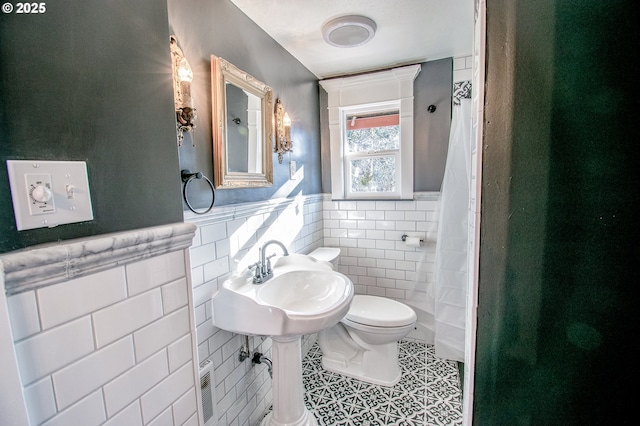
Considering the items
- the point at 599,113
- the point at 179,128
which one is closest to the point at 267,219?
the point at 179,128

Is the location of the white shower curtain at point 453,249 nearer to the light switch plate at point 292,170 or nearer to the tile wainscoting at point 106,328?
the light switch plate at point 292,170

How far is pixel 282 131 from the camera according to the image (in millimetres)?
1806

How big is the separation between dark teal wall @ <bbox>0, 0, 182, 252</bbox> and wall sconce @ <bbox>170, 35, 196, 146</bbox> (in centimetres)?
28

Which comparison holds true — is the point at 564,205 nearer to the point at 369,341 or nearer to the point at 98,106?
the point at 98,106

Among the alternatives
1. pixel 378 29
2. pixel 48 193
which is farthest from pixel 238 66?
pixel 48 193

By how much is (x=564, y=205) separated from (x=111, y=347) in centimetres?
102

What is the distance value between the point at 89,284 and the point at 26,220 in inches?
6.4

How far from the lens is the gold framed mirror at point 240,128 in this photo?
4.17ft

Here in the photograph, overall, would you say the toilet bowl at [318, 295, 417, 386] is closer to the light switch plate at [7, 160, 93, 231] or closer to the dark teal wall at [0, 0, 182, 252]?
the dark teal wall at [0, 0, 182, 252]

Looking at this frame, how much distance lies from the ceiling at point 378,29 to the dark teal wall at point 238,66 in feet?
0.31

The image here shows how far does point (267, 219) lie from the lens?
1674 millimetres

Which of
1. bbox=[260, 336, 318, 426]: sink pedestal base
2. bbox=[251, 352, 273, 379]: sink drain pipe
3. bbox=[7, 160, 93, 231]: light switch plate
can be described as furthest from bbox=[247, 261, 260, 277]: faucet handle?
bbox=[7, 160, 93, 231]: light switch plate

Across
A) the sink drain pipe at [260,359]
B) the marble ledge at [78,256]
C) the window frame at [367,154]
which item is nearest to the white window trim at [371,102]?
the window frame at [367,154]

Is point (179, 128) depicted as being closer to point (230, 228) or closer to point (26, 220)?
point (230, 228)
